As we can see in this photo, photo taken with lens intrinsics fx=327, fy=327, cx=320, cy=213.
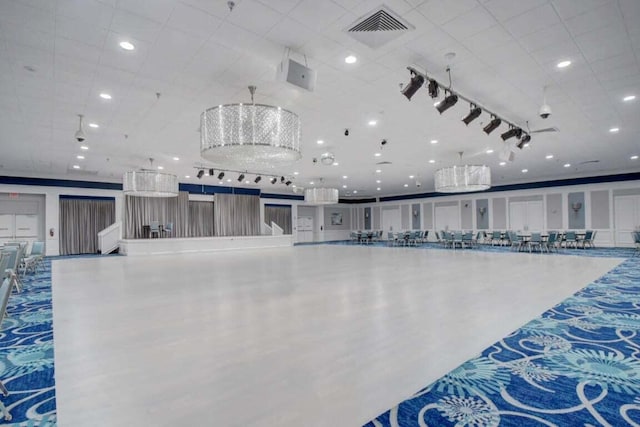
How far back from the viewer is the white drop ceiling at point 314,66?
3541 millimetres

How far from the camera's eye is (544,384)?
2281mm

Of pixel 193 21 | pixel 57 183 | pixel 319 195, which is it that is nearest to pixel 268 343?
pixel 193 21

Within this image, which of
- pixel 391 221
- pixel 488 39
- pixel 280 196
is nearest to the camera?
pixel 488 39

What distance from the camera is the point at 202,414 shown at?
192 centimetres

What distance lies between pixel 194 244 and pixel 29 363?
480 inches

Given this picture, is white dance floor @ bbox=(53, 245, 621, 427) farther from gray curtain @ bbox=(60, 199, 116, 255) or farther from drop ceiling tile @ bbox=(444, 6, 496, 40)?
gray curtain @ bbox=(60, 199, 116, 255)

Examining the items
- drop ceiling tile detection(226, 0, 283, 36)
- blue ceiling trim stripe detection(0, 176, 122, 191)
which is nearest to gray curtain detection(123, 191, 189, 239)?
blue ceiling trim stripe detection(0, 176, 122, 191)

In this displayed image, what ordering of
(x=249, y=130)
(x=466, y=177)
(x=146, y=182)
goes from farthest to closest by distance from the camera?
(x=146, y=182) < (x=466, y=177) < (x=249, y=130)

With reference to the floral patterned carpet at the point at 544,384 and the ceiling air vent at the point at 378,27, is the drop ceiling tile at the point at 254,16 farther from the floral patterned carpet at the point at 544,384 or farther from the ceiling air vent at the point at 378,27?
the floral patterned carpet at the point at 544,384

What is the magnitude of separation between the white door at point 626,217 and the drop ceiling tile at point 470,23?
1599 cm

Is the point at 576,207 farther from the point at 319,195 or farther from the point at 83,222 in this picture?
the point at 83,222

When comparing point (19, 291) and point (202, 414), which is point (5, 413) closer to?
point (202, 414)

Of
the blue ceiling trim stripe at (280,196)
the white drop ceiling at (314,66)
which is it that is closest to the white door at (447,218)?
the blue ceiling trim stripe at (280,196)

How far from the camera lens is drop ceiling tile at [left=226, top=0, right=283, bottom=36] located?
344cm
